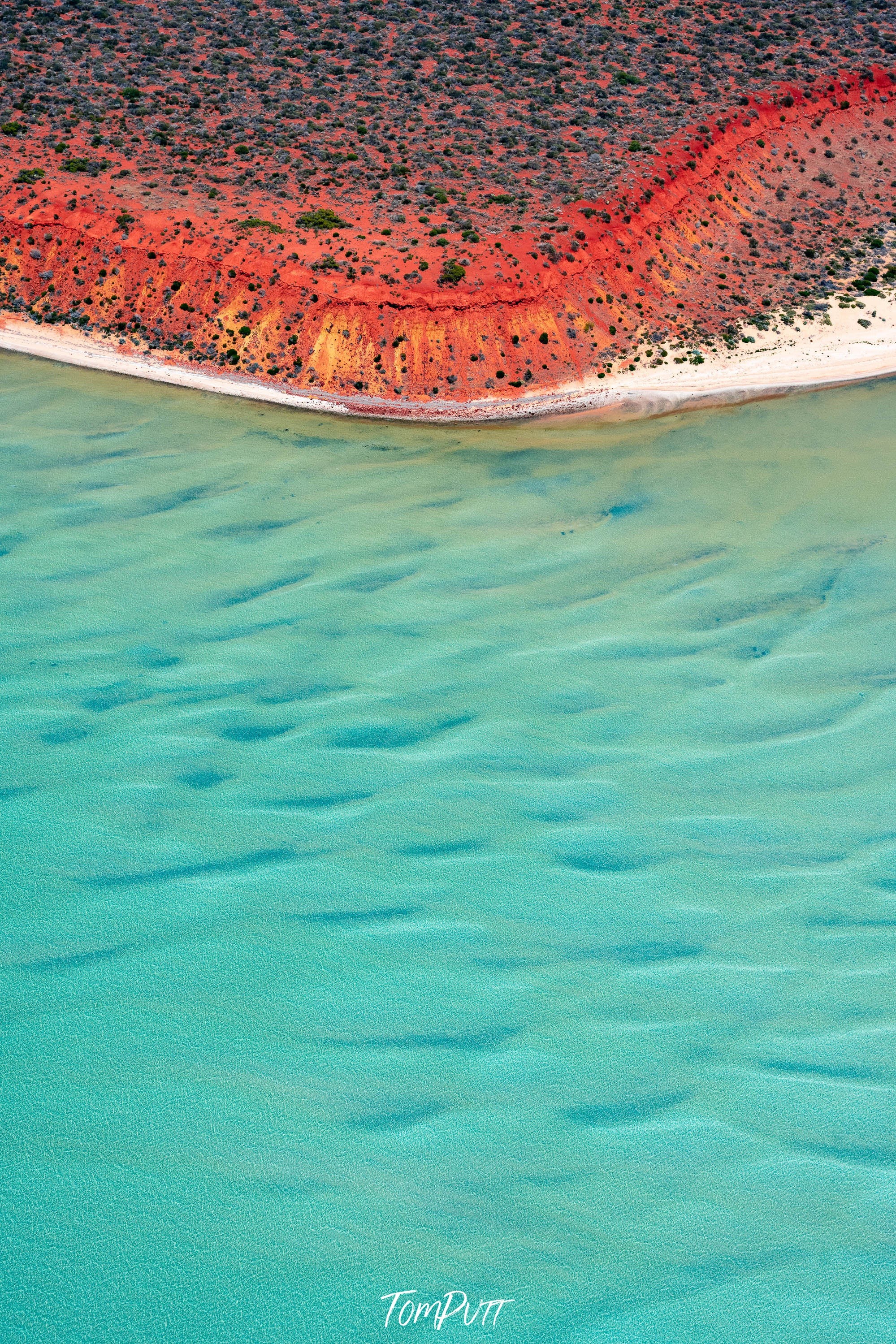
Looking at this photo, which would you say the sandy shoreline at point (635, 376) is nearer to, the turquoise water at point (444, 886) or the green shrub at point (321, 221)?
the turquoise water at point (444, 886)

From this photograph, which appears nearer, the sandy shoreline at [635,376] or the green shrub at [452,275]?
the sandy shoreline at [635,376]

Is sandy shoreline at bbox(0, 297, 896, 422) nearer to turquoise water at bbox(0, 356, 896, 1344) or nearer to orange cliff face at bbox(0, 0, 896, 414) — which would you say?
orange cliff face at bbox(0, 0, 896, 414)

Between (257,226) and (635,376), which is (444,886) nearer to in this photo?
(635,376)

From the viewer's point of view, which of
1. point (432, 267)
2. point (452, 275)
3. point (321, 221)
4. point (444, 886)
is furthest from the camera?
point (321, 221)

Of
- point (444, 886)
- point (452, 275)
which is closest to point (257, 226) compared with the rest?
point (452, 275)

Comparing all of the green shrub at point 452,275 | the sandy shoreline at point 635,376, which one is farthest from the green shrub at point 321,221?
the sandy shoreline at point 635,376

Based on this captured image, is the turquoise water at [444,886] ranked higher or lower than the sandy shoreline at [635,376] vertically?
lower
